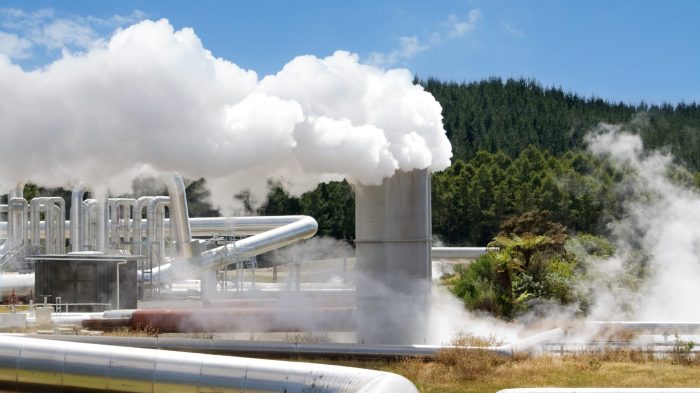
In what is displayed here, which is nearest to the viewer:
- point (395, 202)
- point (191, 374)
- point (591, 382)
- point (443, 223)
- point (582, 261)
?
point (191, 374)

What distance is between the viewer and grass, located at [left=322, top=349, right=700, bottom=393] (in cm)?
1608

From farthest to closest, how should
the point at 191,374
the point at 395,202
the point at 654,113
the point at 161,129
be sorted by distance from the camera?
1. the point at 654,113
2. the point at 395,202
3. the point at 161,129
4. the point at 191,374

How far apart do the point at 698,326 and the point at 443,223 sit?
168ft

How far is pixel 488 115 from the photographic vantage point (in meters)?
140

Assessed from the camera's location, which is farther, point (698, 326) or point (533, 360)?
point (698, 326)

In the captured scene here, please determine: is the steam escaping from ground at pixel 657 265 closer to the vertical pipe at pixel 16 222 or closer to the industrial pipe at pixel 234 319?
the industrial pipe at pixel 234 319

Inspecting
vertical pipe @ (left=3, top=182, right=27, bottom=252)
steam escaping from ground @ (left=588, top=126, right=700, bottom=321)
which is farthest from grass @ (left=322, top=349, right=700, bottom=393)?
vertical pipe @ (left=3, top=182, right=27, bottom=252)

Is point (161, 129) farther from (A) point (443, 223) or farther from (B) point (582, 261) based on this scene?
(A) point (443, 223)

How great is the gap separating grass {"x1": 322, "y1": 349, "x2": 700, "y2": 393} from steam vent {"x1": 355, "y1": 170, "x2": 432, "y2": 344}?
2.04 m

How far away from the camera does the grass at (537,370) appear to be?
1608 cm

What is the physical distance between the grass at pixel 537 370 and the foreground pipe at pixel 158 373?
13.9 ft

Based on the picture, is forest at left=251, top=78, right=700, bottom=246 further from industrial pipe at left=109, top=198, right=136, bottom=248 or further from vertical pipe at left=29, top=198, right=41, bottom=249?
vertical pipe at left=29, top=198, right=41, bottom=249

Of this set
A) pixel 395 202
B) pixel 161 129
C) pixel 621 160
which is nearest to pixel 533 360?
pixel 395 202

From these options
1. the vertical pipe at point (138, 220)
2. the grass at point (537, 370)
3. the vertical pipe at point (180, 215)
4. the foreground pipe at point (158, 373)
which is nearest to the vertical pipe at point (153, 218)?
the vertical pipe at point (138, 220)
